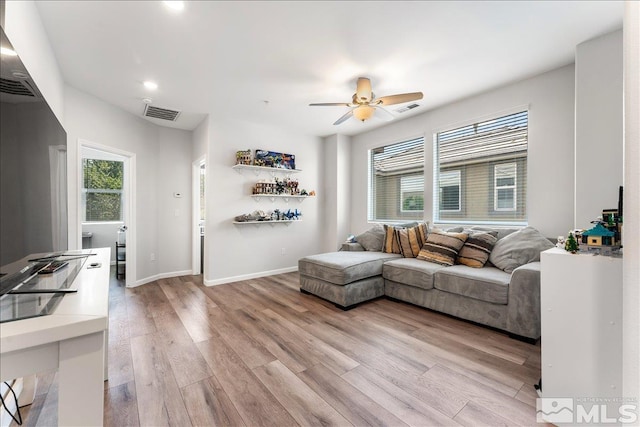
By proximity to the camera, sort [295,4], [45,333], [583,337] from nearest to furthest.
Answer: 1. [45,333]
2. [583,337]
3. [295,4]

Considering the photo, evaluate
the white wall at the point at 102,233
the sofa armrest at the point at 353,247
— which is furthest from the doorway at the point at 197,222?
the sofa armrest at the point at 353,247

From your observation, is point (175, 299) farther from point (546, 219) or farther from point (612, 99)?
point (612, 99)

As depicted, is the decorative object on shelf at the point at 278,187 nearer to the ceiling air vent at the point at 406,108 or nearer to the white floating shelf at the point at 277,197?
the white floating shelf at the point at 277,197

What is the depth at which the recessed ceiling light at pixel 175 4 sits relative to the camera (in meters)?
1.84

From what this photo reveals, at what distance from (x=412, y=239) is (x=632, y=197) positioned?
2.72 metres

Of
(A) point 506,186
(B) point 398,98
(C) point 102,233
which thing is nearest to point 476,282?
(A) point 506,186

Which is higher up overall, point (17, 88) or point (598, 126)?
point (598, 126)

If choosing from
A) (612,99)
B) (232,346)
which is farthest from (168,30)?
(612,99)

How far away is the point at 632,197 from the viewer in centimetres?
91

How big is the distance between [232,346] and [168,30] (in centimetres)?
258

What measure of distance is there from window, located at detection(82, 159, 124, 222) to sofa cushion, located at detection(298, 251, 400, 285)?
5.07m

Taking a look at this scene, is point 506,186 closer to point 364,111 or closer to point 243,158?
point 364,111

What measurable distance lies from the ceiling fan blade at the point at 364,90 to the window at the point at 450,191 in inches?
69.7

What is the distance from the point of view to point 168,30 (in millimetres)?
2131
